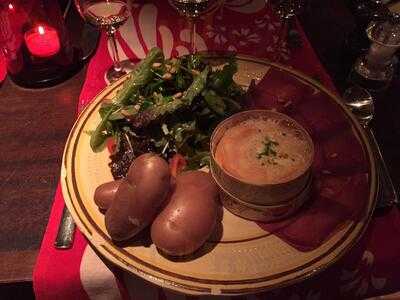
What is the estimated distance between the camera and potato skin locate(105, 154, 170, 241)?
72cm

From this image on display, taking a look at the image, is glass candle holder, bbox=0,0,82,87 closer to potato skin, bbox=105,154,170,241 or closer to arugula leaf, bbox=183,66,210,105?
arugula leaf, bbox=183,66,210,105

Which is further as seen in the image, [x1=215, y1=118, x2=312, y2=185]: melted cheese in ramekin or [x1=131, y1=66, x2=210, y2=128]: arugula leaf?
[x1=131, y1=66, x2=210, y2=128]: arugula leaf

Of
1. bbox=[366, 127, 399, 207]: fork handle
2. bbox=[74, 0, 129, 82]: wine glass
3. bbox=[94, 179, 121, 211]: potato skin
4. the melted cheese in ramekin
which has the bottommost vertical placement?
bbox=[366, 127, 399, 207]: fork handle

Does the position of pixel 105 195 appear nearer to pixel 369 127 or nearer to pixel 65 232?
pixel 65 232

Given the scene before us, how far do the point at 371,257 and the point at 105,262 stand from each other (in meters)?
0.50

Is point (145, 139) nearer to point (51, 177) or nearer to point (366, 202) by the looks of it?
point (51, 177)

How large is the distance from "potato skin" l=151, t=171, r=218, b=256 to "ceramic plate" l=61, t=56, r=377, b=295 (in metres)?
0.03

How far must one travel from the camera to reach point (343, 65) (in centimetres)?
129

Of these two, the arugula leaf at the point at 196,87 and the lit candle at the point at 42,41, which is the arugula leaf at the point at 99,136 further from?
the lit candle at the point at 42,41

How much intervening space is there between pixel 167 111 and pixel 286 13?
534 millimetres

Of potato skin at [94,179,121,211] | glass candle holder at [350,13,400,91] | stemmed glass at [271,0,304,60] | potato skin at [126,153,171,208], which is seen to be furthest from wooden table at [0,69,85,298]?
glass candle holder at [350,13,400,91]

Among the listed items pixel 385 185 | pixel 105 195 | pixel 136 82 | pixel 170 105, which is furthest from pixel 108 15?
pixel 385 185

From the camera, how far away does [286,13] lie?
122 cm

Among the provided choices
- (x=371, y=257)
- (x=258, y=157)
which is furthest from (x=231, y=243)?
(x=371, y=257)
